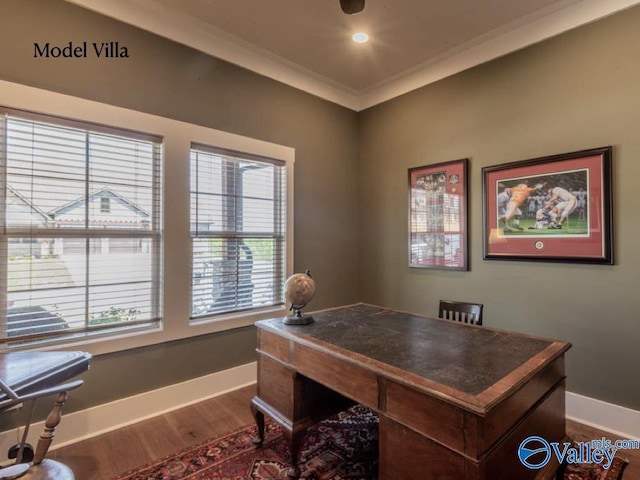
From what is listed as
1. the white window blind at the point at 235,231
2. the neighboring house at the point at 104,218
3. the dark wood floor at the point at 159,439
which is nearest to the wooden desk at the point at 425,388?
the dark wood floor at the point at 159,439

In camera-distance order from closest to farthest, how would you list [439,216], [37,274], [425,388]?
[425,388] → [37,274] → [439,216]

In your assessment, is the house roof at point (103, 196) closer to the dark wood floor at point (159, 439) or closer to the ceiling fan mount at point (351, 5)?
the dark wood floor at point (159, 439)

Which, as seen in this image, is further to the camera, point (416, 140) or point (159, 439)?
point (416, 140)

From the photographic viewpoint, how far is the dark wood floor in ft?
6.31

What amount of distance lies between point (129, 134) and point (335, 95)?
223cm

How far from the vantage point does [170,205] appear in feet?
8.39

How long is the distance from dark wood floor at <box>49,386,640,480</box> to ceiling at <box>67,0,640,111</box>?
9.61ft

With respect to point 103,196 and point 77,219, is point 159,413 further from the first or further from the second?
point 103,196

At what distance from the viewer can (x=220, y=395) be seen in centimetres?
280

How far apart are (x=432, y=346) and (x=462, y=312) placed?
2.69ft

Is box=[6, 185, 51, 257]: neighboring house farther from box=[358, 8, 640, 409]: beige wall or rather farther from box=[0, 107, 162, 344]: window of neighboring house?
box=[358, 8, 640, 409]: beige wall

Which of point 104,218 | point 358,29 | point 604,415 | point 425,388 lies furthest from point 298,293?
point 604,415

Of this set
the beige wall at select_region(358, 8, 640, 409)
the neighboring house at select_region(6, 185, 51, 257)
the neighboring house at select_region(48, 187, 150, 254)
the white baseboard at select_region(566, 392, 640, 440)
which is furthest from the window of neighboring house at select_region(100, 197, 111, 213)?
the white baseboard at select_region(566, 392, 640, 440)

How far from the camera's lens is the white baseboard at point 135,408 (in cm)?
211
